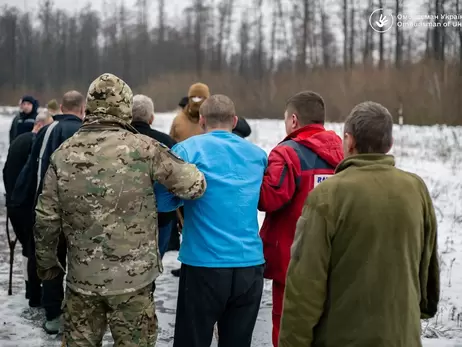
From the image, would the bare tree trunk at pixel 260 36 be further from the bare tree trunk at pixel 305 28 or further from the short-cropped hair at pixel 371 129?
the short-cropped hair at pixel 371 129

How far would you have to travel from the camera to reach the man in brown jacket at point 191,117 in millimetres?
6348

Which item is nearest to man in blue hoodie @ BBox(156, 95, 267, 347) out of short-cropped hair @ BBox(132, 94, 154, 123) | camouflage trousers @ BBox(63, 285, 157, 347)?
camouflage trousers @ BBox(63, 285, 157, 347)

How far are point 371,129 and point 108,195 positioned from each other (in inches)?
51.9

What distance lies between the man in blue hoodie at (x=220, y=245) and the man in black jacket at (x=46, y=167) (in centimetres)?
151

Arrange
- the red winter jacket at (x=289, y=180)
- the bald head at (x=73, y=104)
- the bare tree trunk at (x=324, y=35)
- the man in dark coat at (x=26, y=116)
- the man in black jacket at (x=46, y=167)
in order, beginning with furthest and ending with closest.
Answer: the bare tree trunk at (x=324, y=35) → the man in dark coat at (x=26, y=116) → the bald head at (x=73, y=104) → the man in black jacket at (x=46, y=167) → the red winter jacket at (x=289, y=180)

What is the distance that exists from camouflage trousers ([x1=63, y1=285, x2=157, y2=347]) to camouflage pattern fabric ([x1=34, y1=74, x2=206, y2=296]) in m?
0.06

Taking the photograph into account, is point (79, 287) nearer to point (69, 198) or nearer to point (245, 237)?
point (69, 198)

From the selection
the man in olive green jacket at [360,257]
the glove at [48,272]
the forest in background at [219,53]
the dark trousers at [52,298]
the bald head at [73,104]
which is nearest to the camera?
the man in olive green jacket at [360,257]

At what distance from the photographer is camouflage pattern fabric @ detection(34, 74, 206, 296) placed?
2695 mm

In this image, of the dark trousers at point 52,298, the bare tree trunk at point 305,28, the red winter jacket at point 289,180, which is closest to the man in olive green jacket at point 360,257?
the red winter jacket at point 289,180

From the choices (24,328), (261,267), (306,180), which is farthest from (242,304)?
(24,328)

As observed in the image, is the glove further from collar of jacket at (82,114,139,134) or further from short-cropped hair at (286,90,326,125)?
short-cropped hair at (286,90,326,125)

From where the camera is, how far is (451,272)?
6090mm

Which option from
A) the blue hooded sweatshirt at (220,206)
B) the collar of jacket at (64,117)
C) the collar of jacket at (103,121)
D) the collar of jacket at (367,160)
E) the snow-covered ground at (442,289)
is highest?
the collar of jacket at (64,117)
